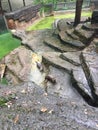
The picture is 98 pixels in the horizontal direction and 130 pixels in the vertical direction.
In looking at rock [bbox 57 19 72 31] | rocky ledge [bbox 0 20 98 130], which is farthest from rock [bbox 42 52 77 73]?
rock [bbox 57 19 72 31]

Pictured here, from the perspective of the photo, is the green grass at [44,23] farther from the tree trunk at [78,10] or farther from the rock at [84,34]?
the rock at [84,34]

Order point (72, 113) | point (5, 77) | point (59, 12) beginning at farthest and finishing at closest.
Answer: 1. point (59, 12)
2. point (5, 77)
3. point (72, 113)

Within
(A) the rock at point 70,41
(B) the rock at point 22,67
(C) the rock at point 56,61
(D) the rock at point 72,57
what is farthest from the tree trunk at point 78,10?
(B) the rock at point 22,67

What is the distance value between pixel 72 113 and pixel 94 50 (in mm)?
4650

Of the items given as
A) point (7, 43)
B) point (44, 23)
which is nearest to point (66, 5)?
point (44, 23)

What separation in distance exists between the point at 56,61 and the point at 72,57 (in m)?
0.71

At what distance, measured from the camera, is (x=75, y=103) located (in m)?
6.32

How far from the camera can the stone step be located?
10.7 metres

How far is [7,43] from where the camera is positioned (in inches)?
460

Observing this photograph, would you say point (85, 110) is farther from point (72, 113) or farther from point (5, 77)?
point (5, 77)

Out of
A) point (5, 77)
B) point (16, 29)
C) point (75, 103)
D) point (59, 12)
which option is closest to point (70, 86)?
point (75, 103)

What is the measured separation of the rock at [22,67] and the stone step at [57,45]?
113cm

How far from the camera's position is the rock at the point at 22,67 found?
8594 mm

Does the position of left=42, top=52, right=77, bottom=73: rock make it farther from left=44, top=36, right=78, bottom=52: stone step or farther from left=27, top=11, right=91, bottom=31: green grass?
left=27, top=11, right=91, bottom=31: green grass
